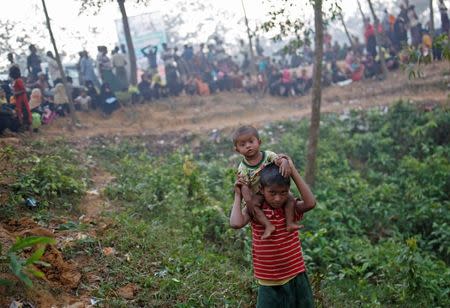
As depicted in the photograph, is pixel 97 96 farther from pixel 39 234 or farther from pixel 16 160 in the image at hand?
pixel 39 234

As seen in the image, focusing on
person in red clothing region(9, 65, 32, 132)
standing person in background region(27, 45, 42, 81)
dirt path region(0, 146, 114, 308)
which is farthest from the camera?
standing person in background region(27, 45, 42, 81)

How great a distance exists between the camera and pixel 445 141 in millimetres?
10367

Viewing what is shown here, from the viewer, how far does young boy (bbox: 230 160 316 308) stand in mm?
2660

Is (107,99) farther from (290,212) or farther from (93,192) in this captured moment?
(290,212)

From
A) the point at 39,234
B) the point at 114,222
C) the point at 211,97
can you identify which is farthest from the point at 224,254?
the point at 211,97

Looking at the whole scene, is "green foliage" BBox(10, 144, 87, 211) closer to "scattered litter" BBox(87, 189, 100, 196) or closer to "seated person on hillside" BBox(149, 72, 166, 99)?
"scattered litter" BBox(87, 189, 100, 196)

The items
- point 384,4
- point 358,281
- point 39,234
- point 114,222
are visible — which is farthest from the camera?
point 384,4

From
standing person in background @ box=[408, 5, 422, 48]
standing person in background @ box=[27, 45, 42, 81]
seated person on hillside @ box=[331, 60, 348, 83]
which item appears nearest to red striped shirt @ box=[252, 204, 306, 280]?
standing person in background @ box=[27, 45, 42, 81]

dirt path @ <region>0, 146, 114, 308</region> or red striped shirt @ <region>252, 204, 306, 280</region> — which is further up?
red striped shirt @ <region>252, 204, 306, 280</region>

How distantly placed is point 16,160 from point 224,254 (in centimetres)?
348

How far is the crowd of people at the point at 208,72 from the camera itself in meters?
12.4

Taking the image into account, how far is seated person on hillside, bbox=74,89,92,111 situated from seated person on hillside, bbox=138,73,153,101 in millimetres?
1784

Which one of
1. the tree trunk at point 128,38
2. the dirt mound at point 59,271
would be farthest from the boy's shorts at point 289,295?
the tree trunk at point 128,38

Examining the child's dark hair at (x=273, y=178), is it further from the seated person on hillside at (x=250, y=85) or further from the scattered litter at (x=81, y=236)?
the seated person on hillside at (x=250, y=85)
